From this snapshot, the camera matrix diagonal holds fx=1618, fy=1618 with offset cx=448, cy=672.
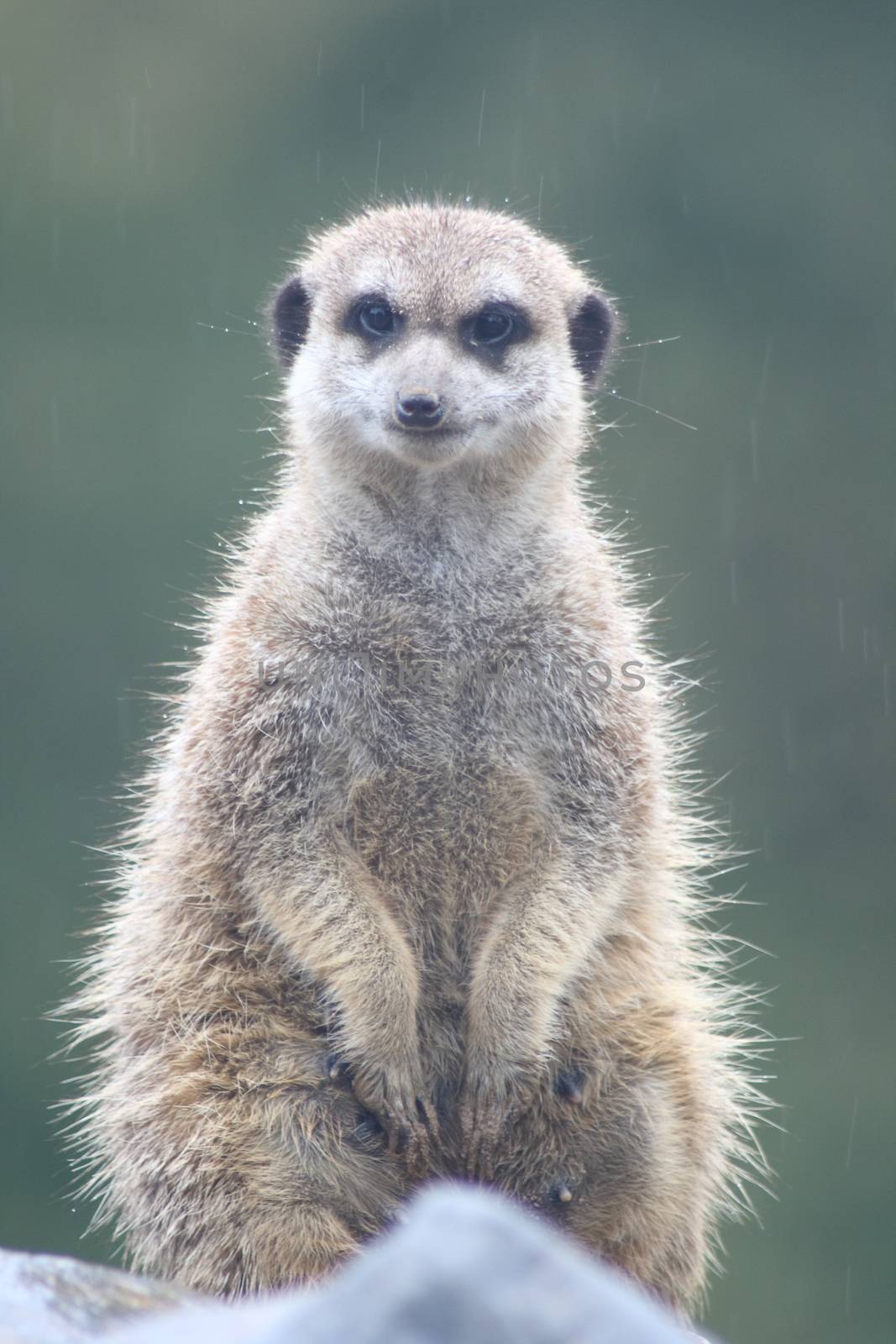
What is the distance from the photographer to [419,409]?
277 centimetres

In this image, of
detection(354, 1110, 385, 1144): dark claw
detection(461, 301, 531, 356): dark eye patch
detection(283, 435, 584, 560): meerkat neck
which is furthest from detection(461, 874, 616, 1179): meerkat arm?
detection(461, 301, 531, 356): dark eye patch

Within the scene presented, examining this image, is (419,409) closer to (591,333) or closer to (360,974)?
(591,333)

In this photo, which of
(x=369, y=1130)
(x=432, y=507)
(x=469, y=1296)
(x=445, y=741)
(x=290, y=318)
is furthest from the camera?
(x=290, y=318)

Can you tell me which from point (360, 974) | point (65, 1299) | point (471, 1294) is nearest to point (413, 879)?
point (360, 974)

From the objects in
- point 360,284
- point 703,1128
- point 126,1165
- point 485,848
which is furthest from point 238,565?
point 703,1128

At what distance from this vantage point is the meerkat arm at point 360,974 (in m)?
2.70

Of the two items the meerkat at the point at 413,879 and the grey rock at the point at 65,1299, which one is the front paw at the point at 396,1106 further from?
the grey rock at the point at 65,1299

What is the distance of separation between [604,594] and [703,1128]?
0.98 metres

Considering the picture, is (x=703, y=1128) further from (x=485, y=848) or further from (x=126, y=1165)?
(x=126, y=1165)

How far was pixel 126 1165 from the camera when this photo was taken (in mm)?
2727

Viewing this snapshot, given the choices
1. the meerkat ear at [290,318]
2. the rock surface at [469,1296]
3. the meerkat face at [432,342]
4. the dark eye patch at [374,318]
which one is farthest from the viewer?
the meerkat ear at [290,318]

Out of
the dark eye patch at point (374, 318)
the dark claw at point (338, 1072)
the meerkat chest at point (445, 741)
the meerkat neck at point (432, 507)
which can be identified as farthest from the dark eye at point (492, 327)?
the dark claw at point (338, 1072)

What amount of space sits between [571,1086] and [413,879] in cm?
44

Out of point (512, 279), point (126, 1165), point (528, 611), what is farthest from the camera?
point (512, 279)
